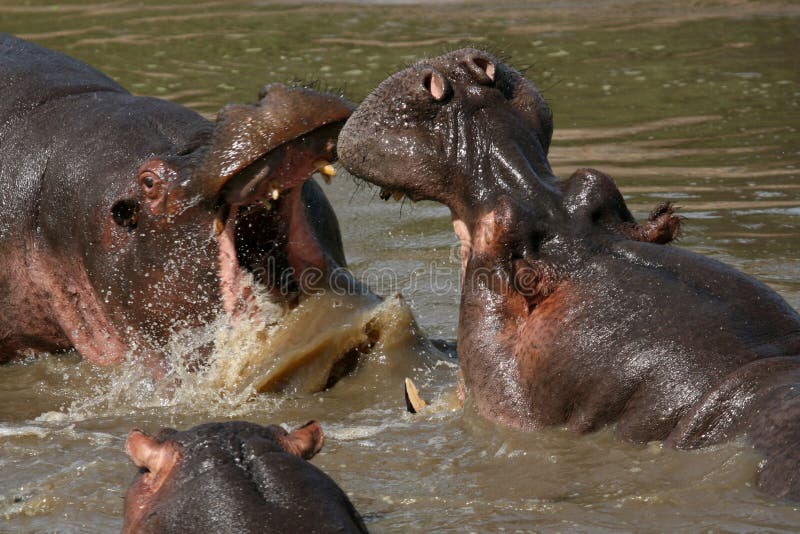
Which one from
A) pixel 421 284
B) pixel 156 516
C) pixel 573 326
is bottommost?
pixel 421 284

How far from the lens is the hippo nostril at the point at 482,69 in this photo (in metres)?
4.64

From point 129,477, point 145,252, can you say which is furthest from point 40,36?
point 129,477

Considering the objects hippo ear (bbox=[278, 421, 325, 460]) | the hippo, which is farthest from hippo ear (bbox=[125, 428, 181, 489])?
hippo ear (bbox=[278, 421, 325, 460])

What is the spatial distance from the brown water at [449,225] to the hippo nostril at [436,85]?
1052mm

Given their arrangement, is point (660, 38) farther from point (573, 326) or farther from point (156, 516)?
point (156, 516)

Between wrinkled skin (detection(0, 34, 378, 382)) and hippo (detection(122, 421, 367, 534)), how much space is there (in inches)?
72.2

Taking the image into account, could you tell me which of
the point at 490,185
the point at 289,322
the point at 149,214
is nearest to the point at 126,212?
the point at 149,214

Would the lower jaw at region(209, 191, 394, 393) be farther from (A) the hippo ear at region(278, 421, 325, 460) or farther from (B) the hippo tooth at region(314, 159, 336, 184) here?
(A) the hippo ear at region(278, 421, 325, 460)

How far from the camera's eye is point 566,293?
4348 millimetres

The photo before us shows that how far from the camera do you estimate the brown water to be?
14.2 ft

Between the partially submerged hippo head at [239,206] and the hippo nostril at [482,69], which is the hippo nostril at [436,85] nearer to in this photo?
the hippo nostril at [482,69]

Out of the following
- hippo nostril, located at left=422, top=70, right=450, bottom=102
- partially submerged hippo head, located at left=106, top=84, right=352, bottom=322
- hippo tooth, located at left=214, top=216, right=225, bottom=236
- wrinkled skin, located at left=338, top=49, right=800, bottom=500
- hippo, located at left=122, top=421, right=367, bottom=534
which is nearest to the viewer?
hippo, located at left=122, top=421, right=367, bottom=534

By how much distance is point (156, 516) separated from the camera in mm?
3600

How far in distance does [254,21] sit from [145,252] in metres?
11.1
